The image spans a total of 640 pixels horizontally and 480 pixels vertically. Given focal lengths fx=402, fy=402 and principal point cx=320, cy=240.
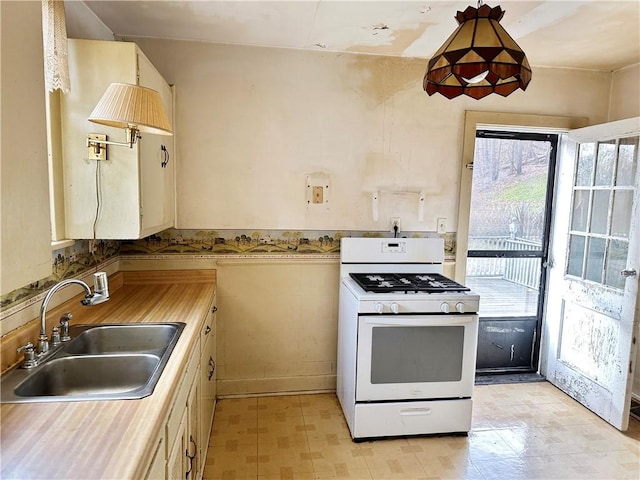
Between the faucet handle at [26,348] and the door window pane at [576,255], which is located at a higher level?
the door window pane at [576,255]

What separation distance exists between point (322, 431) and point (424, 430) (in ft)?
2.02

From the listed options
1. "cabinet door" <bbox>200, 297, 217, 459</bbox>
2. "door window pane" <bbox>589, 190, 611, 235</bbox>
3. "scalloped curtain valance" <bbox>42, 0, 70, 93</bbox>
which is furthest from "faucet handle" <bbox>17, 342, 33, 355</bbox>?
"door window pane" <bbox>589, 190, 611, 235</bbox>

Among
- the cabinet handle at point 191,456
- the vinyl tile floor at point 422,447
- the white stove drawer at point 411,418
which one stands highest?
the cabinet handle at point 191,456

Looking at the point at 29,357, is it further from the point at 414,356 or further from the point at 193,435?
the point at 414,356

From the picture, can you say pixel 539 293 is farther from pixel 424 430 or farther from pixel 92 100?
pixel 92 100

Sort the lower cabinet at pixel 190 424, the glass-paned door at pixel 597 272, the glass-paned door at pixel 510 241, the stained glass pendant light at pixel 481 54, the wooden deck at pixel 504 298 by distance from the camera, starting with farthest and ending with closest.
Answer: the wooden deck at pixel 504 298 → the glass-paned door at pixel 510 241 → the glass-paned door at pixel 597 272 → the stained glass pendant light at pixel 481 54 → the lower cabinet at pixel 190 424

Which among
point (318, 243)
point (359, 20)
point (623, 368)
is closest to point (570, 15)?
point (359, 20)

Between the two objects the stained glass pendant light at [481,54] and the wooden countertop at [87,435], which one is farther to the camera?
the stained glass pendant light at [481,54]

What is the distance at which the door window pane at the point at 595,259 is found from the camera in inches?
109

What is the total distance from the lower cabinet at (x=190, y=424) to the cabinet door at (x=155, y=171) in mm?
602

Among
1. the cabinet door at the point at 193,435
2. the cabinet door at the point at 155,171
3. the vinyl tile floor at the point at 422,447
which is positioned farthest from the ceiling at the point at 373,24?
the vinyl tile floor at the point at 422,447

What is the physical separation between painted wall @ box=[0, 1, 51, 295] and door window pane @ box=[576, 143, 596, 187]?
3.24 m

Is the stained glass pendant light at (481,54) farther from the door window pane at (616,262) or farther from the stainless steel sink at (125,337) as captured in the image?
the door window pane at (616,262)

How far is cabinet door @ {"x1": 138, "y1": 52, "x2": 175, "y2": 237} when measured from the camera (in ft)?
6.47
